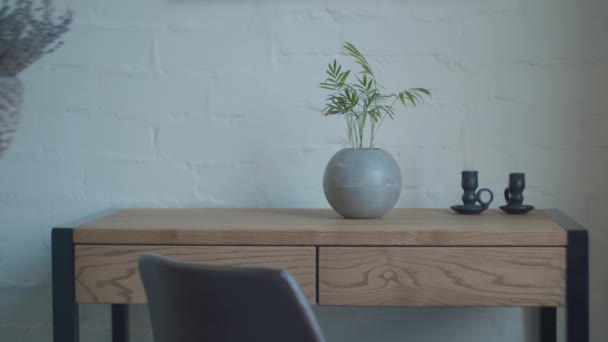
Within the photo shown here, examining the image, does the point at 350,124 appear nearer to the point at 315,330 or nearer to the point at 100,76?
the point at 100,76

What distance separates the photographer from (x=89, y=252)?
1.46 metres

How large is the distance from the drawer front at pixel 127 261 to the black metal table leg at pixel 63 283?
0.05 feet

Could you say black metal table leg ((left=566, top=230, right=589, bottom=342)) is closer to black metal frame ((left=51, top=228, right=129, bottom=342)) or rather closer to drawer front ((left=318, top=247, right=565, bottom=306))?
drawer front ((left=318, top=247, right=565, bottom=306))

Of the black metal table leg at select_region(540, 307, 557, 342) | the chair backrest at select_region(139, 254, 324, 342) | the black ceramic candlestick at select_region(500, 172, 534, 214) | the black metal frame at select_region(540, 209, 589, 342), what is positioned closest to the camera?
the chair backrest at select_region(139, 254, 324, 342)

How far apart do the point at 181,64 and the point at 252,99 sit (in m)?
0.22

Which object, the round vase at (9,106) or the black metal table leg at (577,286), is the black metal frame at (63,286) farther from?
the black metal table leg at (577,286)

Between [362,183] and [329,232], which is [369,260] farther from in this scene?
[362,183]

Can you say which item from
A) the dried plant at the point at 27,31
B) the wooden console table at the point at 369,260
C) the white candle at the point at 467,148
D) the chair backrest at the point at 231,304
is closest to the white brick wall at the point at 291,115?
the dried plant at the point at 27,31

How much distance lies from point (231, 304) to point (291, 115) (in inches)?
43.4

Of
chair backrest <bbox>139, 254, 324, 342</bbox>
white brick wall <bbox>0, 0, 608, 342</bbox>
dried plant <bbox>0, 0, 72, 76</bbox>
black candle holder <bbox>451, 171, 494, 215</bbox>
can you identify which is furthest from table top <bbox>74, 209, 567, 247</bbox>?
dried plant <bbox>0, 0, 72, 76</bbox>

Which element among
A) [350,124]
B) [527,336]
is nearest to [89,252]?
[350,124]

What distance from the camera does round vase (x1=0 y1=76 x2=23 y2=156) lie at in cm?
187

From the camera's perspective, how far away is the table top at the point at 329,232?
141cm

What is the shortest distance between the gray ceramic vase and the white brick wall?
0.32 m
